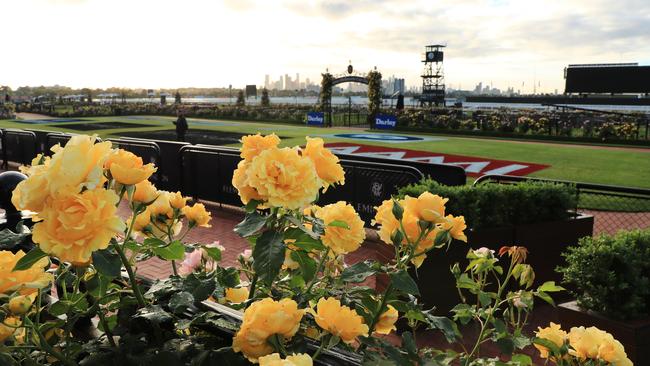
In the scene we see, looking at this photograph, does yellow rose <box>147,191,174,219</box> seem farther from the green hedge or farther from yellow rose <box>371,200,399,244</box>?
the green hedge

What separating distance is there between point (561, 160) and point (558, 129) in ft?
35.4

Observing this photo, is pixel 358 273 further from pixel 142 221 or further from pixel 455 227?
pixel 142 221

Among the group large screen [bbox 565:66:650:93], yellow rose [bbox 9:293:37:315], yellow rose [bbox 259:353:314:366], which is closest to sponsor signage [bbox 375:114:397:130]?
yellow rose [bbox 9:293:37:315]

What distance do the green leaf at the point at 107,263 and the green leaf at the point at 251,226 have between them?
0.30 meters

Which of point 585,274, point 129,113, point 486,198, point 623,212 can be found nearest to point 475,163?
point 623,212

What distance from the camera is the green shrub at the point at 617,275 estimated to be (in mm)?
4102

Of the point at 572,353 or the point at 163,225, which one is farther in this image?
the point at 163,225

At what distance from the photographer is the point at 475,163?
1762cm

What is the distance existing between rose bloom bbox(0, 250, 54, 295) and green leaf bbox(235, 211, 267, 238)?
460 mm

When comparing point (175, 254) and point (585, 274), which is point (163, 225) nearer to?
point (175, 254)

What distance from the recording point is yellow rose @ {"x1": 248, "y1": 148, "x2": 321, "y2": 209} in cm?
131

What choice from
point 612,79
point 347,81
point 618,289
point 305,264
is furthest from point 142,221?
point 612,79

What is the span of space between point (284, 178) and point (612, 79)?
76.2m

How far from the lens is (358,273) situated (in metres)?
1.50
